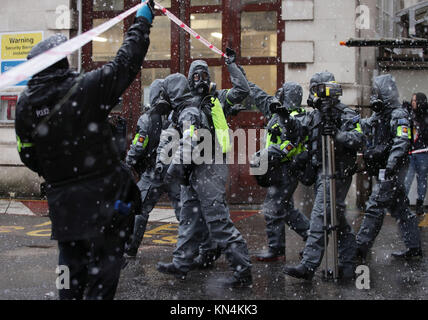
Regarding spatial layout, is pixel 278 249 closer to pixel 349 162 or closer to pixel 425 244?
pixel 349 162

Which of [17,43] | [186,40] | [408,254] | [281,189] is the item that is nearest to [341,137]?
[281,189]

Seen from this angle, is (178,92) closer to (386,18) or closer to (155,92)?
(155,92)

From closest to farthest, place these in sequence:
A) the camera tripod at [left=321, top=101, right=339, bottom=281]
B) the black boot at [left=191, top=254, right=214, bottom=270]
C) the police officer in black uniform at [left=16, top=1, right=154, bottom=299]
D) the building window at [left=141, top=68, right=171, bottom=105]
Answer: the police officer in black uniform at [left=16, top=1, right=154, bottom=299] → the camera tripod at [left=321, top=101, right=339, bottom=281] → the black boot at [left=191, top=254, right=214, bottom=270] → the building window at [left=141, top=68, right=171, bottom=105]

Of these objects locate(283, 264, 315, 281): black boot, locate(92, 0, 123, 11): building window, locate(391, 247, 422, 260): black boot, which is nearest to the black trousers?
locate(283, 264, 315, 281): black boot

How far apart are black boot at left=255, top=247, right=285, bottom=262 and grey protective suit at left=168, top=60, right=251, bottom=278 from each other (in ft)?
3.26

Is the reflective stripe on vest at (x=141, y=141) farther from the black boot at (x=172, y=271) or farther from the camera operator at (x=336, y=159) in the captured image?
the camera operator at (x=336, y=159)

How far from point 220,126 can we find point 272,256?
1.84 metres

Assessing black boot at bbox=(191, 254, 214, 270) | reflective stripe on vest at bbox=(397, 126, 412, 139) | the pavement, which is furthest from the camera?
reflective stripe on vest at bbox=(397, 126, 412, 139)

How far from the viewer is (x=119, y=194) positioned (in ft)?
12.3

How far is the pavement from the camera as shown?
521cm

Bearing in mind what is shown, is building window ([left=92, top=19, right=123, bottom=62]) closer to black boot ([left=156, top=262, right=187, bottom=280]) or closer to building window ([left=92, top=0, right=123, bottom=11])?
building window ([left=92, top=0, right=123, bottom=11])

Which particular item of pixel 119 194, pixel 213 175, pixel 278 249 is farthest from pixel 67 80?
pixel 278 249

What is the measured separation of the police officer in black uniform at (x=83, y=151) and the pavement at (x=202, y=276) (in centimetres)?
152
